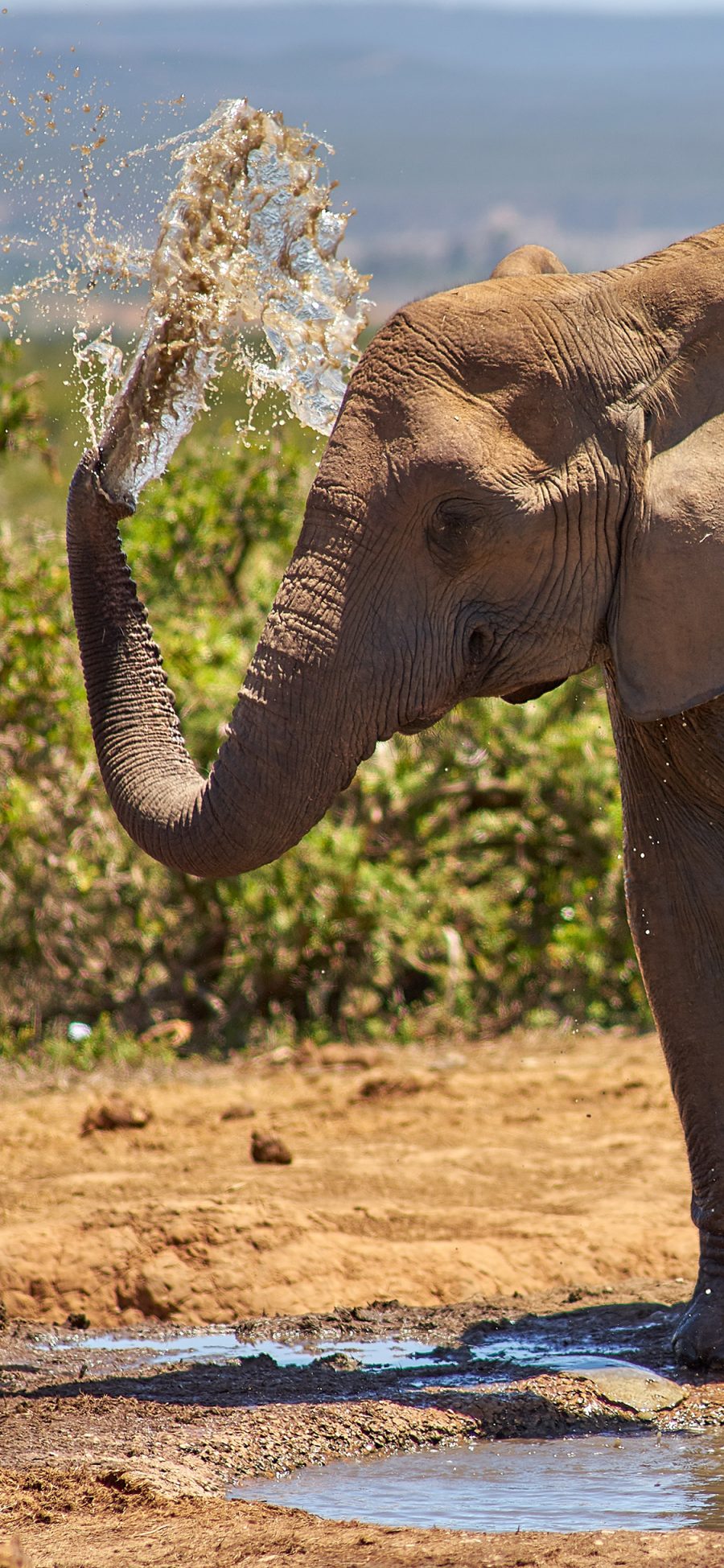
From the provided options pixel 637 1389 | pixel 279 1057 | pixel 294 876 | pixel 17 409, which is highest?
pixel 17 409

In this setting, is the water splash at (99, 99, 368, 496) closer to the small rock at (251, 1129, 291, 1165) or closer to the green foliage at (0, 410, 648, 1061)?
the small rock at (251, 1129, 291, 1165)

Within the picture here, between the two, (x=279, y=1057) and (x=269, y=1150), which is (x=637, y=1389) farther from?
(x=279, y=1057)

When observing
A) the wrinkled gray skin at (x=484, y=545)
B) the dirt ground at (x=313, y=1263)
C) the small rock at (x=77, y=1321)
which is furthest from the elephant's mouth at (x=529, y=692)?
the small rock at (x=77, y=1321)

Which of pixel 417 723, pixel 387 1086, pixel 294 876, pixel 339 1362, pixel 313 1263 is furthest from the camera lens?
pixel 294 876

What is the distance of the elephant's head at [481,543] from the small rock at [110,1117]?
327 centimetres

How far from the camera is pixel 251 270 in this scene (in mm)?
4738

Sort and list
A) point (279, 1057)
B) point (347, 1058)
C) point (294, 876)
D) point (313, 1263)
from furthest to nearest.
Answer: point (294, 876), point (279, 1057), point (347, 1058), point (313, 1263)

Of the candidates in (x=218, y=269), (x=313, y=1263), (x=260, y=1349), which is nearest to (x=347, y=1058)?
(x=313, y=1263)

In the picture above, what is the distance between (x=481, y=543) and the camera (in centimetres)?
423

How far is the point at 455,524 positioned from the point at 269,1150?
3.33 meters

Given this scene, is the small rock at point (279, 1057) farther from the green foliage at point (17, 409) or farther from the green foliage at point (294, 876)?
the green foliage at point (17, 409)

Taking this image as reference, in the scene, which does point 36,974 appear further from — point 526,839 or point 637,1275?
point 637,1275

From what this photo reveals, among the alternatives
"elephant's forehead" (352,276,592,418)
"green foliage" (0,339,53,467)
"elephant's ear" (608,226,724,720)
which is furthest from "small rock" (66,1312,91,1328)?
"green foliage" (0,339,53,467)

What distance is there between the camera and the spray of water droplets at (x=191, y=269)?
182 inches
